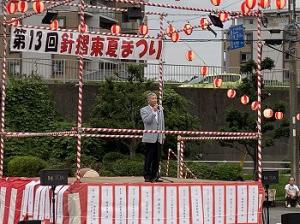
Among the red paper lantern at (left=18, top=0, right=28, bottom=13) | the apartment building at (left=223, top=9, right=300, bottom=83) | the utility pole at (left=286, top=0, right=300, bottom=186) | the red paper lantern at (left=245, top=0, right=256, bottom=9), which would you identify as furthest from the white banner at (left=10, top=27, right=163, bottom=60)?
the utility pole at (left=286, top=0, right=300, bottom=186)

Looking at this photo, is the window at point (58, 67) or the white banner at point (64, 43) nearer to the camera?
the white banner at point (64, 43)

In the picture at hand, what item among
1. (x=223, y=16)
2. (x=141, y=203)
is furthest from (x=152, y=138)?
(x=223, y=16)

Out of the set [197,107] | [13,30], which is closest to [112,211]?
[13,30]

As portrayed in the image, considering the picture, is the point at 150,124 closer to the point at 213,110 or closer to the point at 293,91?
the point at 293,91

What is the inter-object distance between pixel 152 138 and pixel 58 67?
23.9 m

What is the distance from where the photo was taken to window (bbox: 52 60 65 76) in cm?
3418

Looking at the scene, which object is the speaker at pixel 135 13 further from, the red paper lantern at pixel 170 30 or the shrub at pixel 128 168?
the shrub at pixel 128 168

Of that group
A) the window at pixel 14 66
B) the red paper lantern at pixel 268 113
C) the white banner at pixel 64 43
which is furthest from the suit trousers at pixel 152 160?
the window at pixel 14 66

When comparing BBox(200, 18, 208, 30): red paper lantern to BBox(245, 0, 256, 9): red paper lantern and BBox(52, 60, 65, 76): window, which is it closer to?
BBox(245, 0, 256, 9): red paper lantern

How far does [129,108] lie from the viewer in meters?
27.3

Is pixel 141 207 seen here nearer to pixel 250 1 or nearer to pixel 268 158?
pixel 250 1

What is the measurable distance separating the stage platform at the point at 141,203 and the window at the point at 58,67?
2320 centimetres

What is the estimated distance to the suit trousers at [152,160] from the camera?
11512 mm

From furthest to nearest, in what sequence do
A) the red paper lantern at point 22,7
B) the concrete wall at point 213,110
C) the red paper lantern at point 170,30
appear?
the concrete wall at point 213,110, the red paper lantern at point 170,30, the red paper lantern at point 22,7
